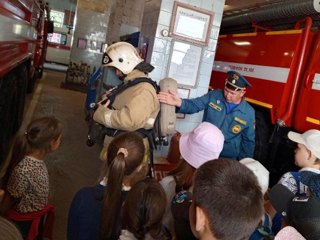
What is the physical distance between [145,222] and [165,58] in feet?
9.48

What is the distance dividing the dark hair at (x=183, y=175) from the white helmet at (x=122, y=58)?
1.12 m

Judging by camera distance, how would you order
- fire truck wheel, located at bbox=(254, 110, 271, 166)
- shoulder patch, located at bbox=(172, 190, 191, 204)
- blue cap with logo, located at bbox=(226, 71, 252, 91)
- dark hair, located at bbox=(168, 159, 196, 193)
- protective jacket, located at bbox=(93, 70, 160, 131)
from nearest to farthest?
shoulder patch, located at bbox=(172, 190, 191, 204), dark hair, located at bbox=(168, 159, 196, 193), protective jacket, located at bbox=(93, 70, 160, 131), blue cap with logo, located at bbox=(226, 71, 252, 91), fire truck wheel, located at bbox=(254, 110, 271, 166)

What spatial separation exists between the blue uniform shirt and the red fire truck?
111cm

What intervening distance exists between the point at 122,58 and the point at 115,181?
4.76ft

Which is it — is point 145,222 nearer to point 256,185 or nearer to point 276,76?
point 256,185

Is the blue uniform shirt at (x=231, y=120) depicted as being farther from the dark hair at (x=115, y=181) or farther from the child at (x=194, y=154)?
the dark hair at (x=115, y=181)

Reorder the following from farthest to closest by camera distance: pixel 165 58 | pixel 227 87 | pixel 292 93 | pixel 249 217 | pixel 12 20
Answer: pixel 292 93, pixel 165 58, pixel 227 87, pixel 12 20, pixel 249 217

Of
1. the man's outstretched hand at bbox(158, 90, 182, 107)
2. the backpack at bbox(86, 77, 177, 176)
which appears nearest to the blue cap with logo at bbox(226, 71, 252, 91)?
the man's outstretched hand at bbox(158, 90, 182, 107)

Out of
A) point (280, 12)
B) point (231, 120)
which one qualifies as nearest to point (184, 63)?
point (231, 120)

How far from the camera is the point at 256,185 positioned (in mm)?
1356

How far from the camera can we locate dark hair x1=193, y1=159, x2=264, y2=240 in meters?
Answer: 1.26

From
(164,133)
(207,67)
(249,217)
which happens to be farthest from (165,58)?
(249,217)

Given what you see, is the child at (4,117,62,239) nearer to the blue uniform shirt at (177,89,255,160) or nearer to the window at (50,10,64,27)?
the blue uniform shirt at (177,89,255,160)

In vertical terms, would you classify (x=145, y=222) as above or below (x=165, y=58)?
below
